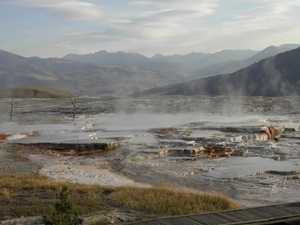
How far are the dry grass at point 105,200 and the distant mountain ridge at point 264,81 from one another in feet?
294

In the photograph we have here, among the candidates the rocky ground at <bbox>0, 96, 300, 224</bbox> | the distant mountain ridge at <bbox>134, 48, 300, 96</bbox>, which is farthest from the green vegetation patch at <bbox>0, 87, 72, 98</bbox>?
the rocky ground at <bbox>0, 96, 300, 224</bbox>

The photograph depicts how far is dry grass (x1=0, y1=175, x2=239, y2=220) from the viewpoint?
10086mm

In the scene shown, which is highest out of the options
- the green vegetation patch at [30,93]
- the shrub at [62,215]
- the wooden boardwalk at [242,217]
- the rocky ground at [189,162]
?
the green vegetation patch at [30,93]

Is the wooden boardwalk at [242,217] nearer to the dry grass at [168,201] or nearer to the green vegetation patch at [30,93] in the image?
the dry grass at [168,201]

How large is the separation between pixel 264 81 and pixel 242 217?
10767cm

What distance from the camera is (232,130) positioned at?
3022cm

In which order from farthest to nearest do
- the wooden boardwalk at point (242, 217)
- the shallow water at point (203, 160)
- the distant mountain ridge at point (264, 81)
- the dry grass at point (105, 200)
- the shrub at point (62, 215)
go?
the distant mountain ridge at point (264, 81) → the shallow water at point (203, 160) → the dry grass at point (105, 200) → the wooden boardwalk at point (242, 217) → the shrub at point (62, 215)

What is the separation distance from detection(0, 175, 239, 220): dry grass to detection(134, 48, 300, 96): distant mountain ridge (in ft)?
294

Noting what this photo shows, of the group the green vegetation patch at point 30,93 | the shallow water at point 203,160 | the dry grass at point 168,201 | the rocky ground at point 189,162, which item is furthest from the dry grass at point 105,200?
the green vegetation patch at point 30,93

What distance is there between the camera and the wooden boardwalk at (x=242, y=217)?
6.86 meters

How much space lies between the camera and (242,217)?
7.19 metres

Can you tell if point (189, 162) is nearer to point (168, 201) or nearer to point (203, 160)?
point (203, 160)

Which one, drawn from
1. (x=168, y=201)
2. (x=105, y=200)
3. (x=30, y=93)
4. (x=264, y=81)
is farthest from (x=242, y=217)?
(x=30, y=93)

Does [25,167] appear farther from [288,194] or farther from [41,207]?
[288,194]
